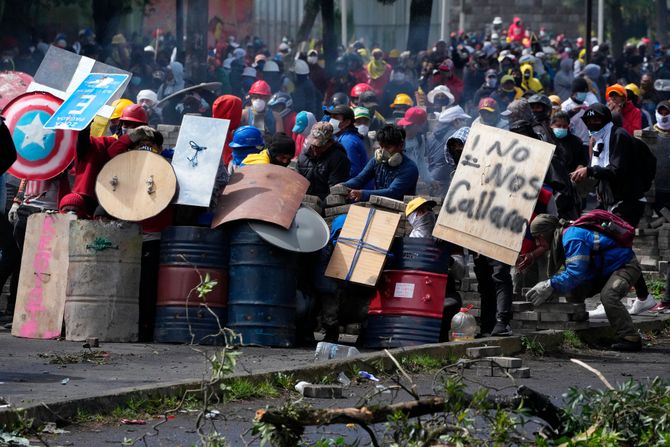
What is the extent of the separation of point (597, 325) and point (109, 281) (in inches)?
153

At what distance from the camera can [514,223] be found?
1075 cm

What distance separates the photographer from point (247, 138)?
39.1ft

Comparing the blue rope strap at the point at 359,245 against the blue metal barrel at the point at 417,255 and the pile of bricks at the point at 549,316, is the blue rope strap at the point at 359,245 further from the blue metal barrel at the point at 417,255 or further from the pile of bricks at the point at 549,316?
the pile of bricks at the point at 549,316

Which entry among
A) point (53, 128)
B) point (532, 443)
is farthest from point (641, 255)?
point (532, 443)

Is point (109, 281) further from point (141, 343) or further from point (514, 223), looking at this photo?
point (514, 223)

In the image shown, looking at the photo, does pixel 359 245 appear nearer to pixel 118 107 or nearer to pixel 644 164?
pixel 644 164

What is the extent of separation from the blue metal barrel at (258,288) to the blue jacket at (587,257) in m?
1.90

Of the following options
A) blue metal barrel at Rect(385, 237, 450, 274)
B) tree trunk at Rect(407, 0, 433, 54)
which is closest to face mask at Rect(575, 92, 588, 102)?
blue metal barrel at Rect(385, 237, 450, 274)

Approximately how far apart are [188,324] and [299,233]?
0.99 m

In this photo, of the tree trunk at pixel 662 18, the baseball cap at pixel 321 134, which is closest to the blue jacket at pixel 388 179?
the baseball cap at pixel 321 134

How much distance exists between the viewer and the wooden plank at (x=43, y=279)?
1060 cm

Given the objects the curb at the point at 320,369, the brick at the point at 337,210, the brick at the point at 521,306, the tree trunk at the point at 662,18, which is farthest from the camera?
the tree trunk at the point at 662,18

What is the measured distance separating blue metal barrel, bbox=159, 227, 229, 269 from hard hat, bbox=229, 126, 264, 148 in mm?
1531

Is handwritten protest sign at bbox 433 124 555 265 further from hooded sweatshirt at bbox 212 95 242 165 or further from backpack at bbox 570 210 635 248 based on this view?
hooded sweatshirt at bbox 212 95 242 165
